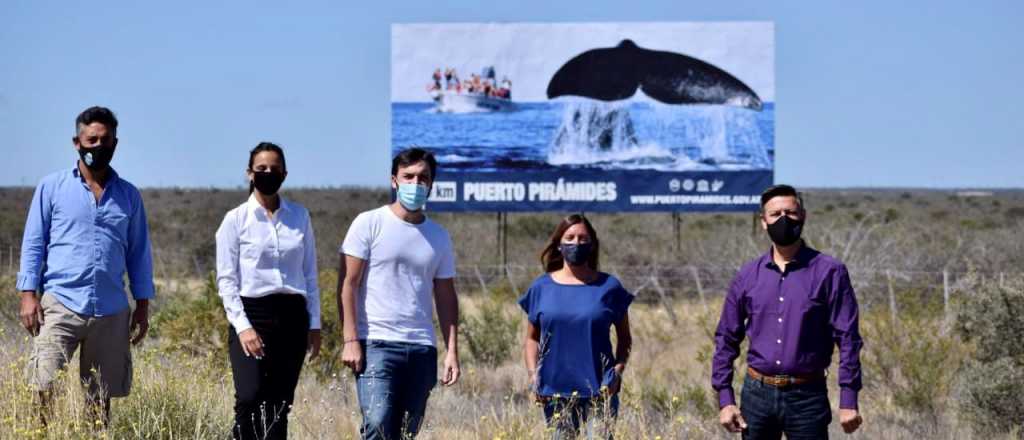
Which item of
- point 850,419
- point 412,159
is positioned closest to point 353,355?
point 412,159

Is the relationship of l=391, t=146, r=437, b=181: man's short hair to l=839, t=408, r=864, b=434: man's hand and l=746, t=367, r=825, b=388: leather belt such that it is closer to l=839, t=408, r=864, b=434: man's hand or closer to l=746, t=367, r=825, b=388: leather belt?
l=746, t=367, r=825, b=388: leather belt

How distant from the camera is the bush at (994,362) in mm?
9617

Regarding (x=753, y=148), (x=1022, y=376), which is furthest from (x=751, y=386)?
(x=753, y=148)

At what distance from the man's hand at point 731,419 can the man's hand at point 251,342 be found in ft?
7.10

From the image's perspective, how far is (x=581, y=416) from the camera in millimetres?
6027

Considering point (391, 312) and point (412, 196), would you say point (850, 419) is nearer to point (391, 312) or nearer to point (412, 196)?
point (391, 312)

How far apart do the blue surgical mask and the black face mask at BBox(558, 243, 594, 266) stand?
757mm

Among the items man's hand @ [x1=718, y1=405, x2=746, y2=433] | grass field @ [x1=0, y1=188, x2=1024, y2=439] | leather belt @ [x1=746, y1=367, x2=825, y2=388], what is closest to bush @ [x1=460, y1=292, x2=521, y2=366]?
grass field @ [x1=0, y1=188, x2=1024, y2=439]

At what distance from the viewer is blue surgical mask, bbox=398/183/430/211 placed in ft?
19.7

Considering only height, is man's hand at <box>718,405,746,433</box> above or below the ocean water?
below

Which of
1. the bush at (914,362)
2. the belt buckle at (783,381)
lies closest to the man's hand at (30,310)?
the belt buckle at (783,381)

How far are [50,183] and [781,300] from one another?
138 inches

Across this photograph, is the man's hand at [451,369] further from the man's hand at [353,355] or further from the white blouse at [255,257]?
the white blouse at [255,257]

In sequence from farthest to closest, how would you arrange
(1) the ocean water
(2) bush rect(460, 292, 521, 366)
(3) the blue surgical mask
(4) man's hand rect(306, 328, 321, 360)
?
(1) the ocean water < (2) bush rect(460, 292, 521, 366) < (4) man's hand rect(306, 328, 321, 360) < (3) the blue surgical mask
